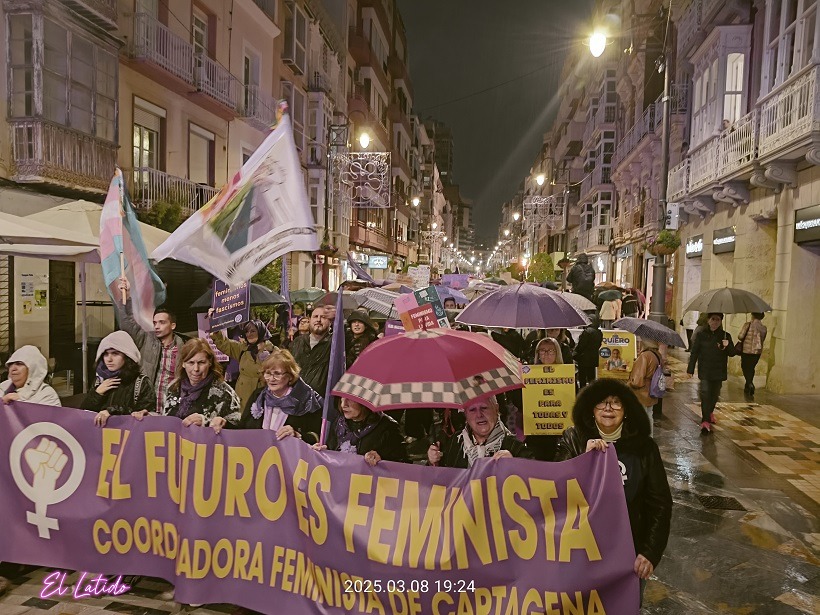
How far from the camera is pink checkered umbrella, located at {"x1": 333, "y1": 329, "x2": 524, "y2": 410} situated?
3.71 meters

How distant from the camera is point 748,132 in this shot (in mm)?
14078

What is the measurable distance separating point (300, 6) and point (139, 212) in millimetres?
16524

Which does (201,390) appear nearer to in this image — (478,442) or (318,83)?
(478,442)

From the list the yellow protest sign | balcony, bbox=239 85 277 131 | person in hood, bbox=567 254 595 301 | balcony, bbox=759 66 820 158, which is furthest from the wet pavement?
balcony, bbox=239 85 277 131

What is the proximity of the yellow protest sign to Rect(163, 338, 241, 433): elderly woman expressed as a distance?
9.32ft

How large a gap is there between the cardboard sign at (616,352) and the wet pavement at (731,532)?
4.13 ft

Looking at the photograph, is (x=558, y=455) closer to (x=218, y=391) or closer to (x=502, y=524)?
(x=502, y=524)

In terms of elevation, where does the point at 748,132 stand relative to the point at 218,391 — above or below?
above

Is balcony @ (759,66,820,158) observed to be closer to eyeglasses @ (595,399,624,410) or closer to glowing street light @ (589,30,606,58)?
glowing street light @ (589,30,606,58)

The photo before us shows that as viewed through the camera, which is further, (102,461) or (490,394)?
(102,461)

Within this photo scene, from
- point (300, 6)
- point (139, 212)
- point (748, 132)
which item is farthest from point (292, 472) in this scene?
point (300, 6)

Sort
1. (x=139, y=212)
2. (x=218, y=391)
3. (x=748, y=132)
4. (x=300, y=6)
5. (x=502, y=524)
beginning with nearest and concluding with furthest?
1. (x=502, y=524)
2. (x=218, y=391)
3. (x=748, y=132)
4. (x=139, y=212)
5. (x=300, y=6)

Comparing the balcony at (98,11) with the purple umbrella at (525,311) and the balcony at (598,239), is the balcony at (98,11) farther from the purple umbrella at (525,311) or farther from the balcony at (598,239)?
the balcony at (598,239)

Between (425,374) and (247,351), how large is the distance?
166 inches
